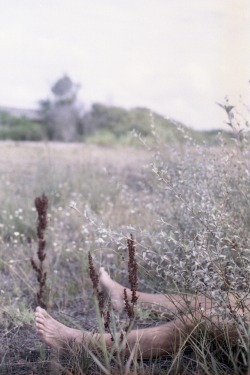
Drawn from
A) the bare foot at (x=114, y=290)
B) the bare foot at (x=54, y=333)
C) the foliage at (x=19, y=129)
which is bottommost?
the bare foot at (x=54, y=333)

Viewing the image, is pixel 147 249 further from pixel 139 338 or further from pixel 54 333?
pixel 54 333

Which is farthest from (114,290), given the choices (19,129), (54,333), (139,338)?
(19,129)

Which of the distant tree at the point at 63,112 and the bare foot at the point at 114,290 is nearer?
the bare foot at the point at 114,290

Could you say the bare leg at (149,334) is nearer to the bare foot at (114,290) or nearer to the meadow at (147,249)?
the meadow at (147,249)

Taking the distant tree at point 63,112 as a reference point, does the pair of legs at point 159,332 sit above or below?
below

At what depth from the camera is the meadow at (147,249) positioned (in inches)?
107

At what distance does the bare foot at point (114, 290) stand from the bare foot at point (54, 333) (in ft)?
1.96

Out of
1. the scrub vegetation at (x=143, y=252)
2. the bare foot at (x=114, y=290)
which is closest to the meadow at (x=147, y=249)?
the scrub vegetation at (x=143, y=252)

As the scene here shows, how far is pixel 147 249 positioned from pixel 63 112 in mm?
16548

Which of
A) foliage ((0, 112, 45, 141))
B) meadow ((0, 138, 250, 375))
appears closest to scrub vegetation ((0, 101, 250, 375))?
meadow ((0, 138, 250, 375))

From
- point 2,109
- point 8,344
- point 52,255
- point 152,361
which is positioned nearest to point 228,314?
point 152,361

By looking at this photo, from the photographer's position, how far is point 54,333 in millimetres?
3072

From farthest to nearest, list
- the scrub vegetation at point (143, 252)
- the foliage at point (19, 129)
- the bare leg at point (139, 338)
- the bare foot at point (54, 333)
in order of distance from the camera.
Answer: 1. the foliage at point (19, 129)
2. the bare foot at point (54, 333)
3. the bare leg at point (139, 338)
4. the scrub vegetation at point (143, 252)

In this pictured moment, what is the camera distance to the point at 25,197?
20.6 feet
